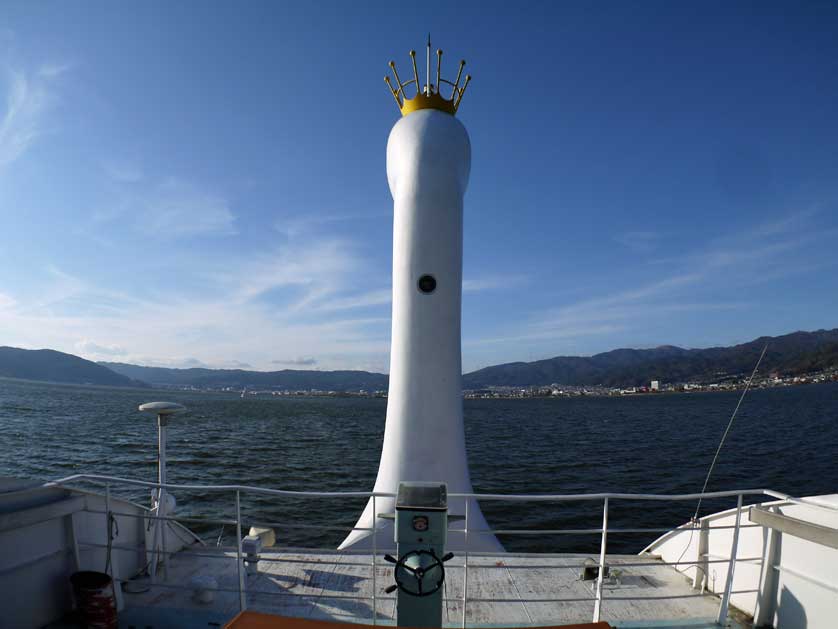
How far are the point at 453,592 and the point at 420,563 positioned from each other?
1.47 meters

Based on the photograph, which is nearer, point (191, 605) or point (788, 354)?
point (191, 605)

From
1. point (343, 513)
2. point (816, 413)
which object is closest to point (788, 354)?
point (816, 413)

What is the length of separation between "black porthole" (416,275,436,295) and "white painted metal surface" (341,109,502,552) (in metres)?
0.02

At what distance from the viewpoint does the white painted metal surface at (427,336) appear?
15.2 feet

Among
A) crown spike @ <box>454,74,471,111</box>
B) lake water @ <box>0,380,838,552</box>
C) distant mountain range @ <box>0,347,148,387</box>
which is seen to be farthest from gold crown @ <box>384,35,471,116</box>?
distant mountain range @ <box>0,347,148,387</box>

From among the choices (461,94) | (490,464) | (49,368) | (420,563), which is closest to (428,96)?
(461,94)

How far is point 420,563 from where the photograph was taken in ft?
8.00

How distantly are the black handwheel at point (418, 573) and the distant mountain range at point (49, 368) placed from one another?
17160 cm

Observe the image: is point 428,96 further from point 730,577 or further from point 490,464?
point 490,464

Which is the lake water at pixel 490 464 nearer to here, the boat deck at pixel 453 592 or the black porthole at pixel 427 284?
the boat deck at pixel 453 592

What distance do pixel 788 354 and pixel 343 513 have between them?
170 meters

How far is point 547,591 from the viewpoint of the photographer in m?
3.65

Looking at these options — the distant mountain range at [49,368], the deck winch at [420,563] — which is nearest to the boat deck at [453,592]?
the deck winch at [420,563]

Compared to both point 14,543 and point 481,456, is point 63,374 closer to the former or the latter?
point 481,456
